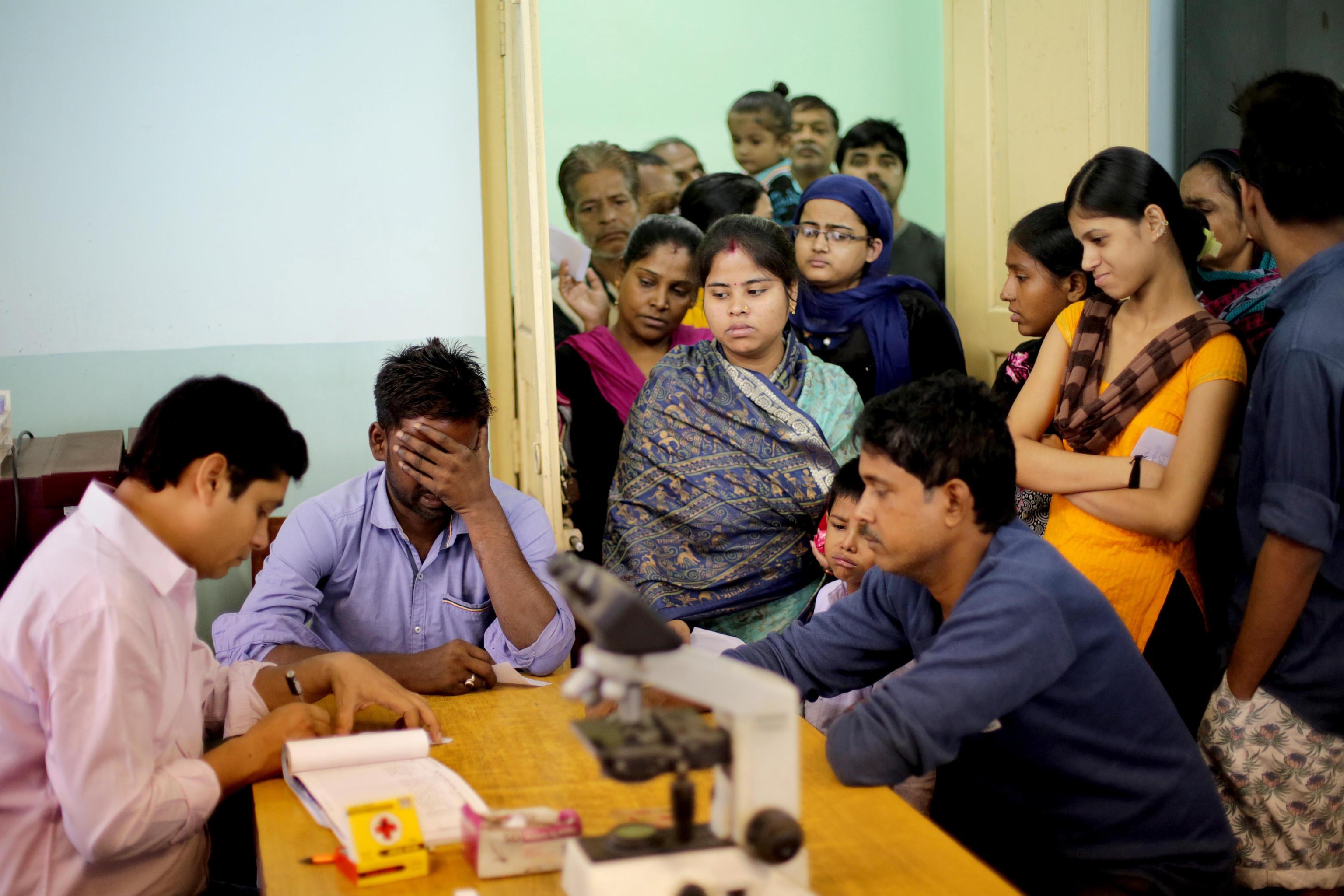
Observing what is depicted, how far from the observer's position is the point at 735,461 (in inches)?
108

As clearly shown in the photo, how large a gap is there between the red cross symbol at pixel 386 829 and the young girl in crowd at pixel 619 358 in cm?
196

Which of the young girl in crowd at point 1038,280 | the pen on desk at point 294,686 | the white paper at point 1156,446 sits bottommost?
the pen on desk at point 294,686

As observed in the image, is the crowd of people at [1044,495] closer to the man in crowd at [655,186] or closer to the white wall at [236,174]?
the man in crowd at [655,186]

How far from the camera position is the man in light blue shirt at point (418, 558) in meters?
2.09

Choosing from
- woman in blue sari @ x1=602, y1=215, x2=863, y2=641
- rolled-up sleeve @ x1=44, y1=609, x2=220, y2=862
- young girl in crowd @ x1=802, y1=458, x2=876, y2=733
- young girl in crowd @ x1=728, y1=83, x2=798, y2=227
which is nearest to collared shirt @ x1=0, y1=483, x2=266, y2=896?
rolled-up sleeve @ x1=44, y1=609, x2=220, y2=862

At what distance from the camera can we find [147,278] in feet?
11.1

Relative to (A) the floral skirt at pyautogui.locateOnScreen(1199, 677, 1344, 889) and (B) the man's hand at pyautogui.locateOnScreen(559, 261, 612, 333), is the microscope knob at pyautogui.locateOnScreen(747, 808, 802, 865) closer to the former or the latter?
(A) the floral skirt at pyautogui.locateOnScreen(1199, 677, 1344, 889)

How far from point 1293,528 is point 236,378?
284 centimetres

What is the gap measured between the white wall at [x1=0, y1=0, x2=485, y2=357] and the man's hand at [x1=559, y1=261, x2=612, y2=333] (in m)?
0.34

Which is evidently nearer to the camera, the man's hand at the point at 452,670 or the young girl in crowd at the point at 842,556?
the man's hand at the point at 452,670

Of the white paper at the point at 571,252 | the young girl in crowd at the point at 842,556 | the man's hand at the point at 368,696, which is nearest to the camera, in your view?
the man's hand at the point at 368,696

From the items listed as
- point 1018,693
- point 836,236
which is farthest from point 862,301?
point 1018,693

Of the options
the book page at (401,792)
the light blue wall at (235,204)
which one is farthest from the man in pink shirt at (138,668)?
the light blue wall at (235,204)

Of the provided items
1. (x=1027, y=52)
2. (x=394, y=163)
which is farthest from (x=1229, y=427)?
(x=394, y=163)
